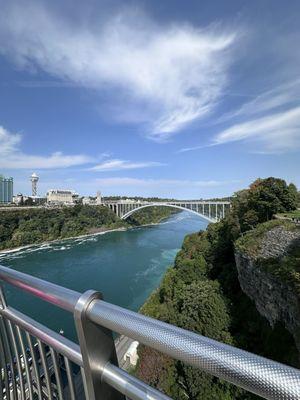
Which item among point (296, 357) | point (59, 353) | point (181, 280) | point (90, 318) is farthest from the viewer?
point (181, 280)

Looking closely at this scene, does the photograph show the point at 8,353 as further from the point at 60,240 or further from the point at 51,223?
the point at 51,223

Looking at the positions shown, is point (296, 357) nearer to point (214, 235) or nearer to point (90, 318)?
point (90, 318)

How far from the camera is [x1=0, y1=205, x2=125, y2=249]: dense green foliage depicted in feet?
110

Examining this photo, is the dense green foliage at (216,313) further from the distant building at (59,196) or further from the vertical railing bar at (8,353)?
the distant building at (59,196)

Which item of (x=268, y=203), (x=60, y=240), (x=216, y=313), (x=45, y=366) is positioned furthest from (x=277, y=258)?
(x=60, y=240)

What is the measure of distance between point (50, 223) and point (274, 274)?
34.8 metres

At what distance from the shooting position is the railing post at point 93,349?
781 mm

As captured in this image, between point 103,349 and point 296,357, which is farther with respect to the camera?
point 296,357

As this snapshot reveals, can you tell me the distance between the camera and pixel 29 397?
1180 millimetres

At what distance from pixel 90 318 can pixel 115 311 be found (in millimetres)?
88

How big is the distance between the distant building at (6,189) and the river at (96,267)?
48.7 m

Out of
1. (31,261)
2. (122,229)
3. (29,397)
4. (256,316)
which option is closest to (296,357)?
(256,316)

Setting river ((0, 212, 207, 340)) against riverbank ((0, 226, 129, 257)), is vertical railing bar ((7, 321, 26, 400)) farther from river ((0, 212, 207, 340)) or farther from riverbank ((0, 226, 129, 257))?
riverbank ((0, 226, 129, 257))

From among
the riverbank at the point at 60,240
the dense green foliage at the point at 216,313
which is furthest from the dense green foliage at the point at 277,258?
the riverbank at the point at 60,240
